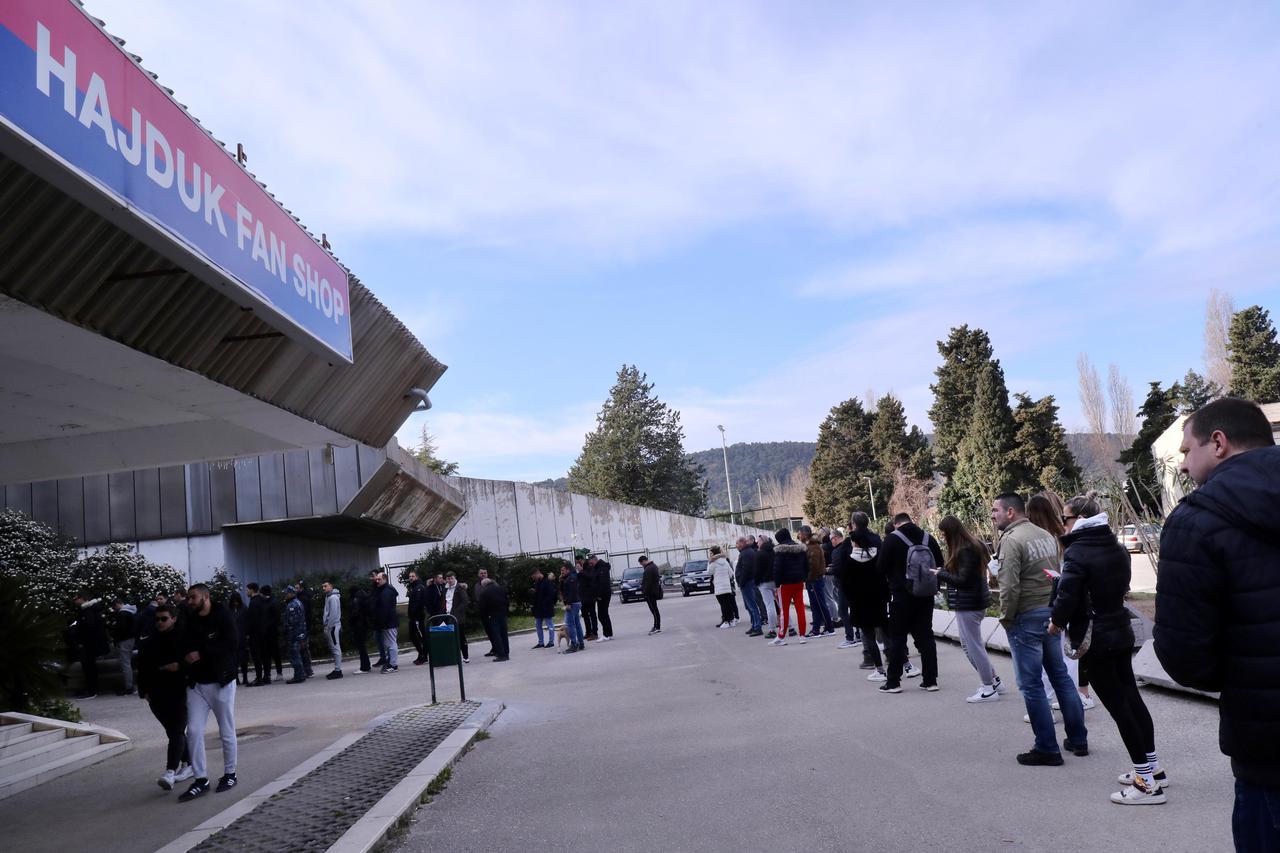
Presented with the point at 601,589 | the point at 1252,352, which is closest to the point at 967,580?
the point at 601,589

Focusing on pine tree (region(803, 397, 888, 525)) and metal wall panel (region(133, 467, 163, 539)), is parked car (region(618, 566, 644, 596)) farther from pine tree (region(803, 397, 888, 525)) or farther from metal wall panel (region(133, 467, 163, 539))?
pine tree (region(803, 397, 888, 525))

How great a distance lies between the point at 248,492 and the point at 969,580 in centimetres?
2440

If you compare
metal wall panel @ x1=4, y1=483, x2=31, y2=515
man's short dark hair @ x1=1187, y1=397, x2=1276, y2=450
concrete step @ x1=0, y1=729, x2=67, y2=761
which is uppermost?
metal wall panel @ x1=4, y1=483, x2=31, y2=515

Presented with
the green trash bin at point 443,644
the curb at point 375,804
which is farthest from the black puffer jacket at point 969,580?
the green trash bin at point 443,644

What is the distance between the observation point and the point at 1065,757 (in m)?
6.88

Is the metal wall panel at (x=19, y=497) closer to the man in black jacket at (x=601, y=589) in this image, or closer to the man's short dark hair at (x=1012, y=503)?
the man in black jacket at (x=601, y=589)

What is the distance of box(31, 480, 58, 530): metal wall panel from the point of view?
1125 inches

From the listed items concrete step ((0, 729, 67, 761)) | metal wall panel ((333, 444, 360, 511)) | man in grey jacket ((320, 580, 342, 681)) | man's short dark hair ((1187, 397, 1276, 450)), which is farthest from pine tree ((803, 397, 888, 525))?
man's short dark hair ((1187, 397, 1276, 450))

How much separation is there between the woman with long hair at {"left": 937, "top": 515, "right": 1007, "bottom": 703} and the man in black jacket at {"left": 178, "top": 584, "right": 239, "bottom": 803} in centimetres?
655

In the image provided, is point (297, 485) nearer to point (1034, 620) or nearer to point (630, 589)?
point (630, 589)

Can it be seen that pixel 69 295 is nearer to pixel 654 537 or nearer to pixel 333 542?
pixel 333 542

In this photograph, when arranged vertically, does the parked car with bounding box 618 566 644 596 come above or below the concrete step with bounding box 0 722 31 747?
above

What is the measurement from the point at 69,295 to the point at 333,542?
104 feet

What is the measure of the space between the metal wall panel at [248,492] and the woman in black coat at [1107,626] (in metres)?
26.1
